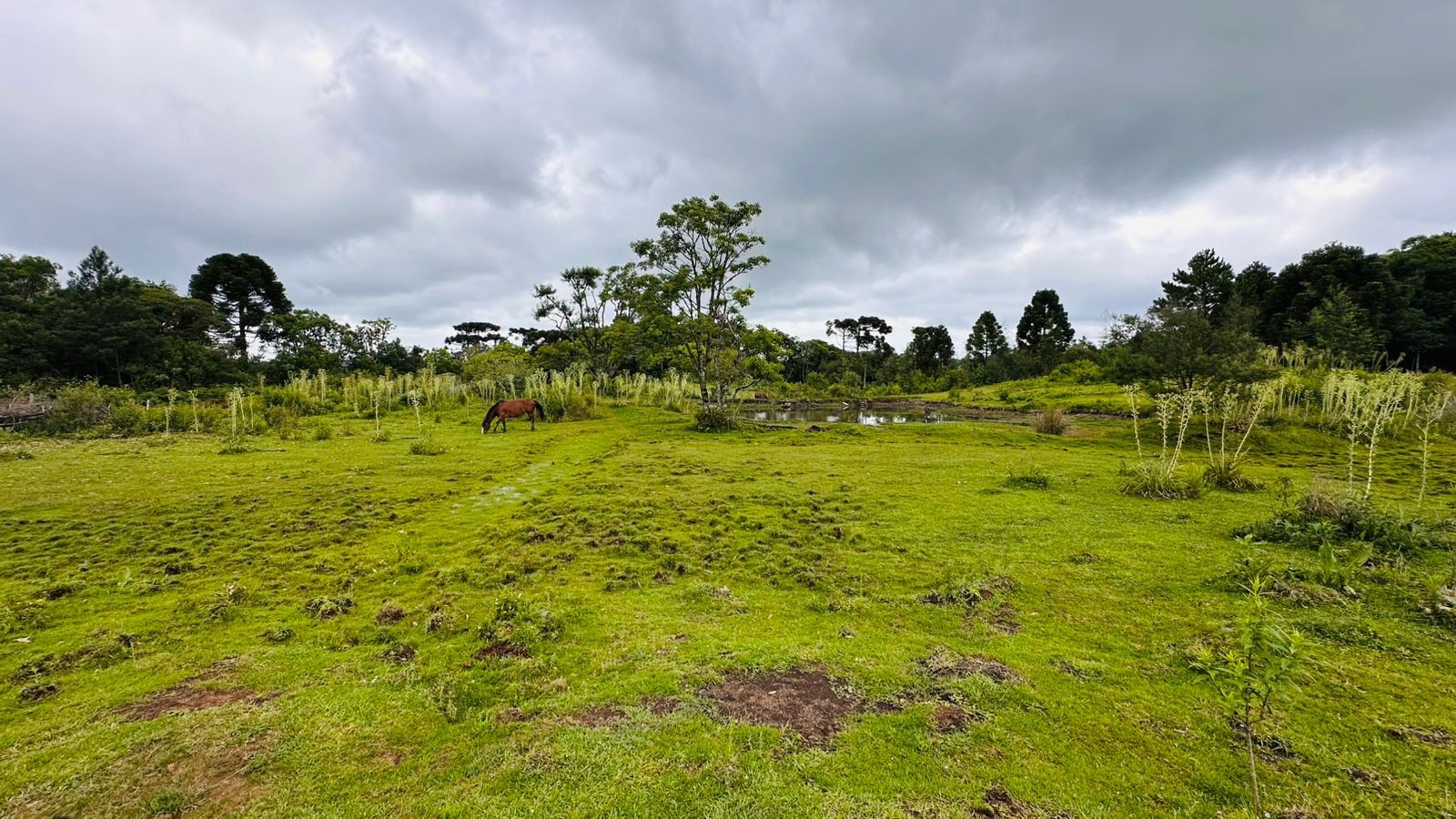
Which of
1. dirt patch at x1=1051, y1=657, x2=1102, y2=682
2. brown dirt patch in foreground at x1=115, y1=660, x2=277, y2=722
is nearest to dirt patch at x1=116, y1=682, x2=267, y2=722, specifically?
brown dirt patch in foreground at x1=115, y1=660, x2=277, y2=722

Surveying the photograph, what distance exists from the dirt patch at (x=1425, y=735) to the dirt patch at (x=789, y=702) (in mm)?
2748

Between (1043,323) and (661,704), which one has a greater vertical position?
(1043,323)

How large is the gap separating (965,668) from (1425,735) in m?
2.18

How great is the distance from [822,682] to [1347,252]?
162ft

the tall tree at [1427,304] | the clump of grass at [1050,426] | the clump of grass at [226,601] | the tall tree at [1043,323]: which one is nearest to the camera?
the clump of grass at [226,601]

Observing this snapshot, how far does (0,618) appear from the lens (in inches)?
155

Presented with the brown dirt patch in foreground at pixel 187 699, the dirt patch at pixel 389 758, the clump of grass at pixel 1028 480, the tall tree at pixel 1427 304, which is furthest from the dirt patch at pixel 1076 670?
the tall tree at pixel 1427 304

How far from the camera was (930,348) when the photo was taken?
5622cm

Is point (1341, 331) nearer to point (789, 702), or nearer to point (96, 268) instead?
point (789, 702)

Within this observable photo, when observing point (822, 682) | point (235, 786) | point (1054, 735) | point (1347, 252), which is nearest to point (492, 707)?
point (235, 786)

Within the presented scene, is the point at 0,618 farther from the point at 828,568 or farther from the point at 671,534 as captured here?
the point at 828,568

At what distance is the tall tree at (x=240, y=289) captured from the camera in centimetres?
3825

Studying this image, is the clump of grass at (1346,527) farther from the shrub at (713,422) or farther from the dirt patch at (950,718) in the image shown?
the shrub at (713,422)

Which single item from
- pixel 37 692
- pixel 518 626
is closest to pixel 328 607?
pixel 37 692
